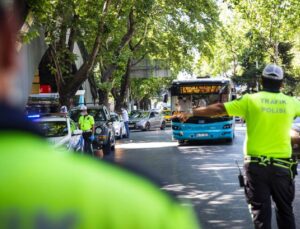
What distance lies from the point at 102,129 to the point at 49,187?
17232mm

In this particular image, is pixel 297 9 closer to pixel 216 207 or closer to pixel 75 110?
pixel 75 110

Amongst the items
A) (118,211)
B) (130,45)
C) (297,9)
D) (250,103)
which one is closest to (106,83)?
(130,45)

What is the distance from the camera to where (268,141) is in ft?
15.0

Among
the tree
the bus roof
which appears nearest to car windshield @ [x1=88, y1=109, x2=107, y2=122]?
the bus roof

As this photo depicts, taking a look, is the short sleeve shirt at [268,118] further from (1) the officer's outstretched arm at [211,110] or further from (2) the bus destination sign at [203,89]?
(2) the bus destination sign at [203,89]

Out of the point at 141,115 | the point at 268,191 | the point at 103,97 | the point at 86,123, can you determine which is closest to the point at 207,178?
the point at 86,123

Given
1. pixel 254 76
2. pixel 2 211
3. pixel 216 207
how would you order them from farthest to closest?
pixel 254 76
pixel 216 207
pixel 2 211

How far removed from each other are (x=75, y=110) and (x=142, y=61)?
72.1 ft

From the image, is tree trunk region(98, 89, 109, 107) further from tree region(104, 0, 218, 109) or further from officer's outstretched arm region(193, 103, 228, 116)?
officer's outstretched arm region(193, 103, 228, 116)

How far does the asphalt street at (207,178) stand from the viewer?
7438 millimetres

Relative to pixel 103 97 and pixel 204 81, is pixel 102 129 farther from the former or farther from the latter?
pixel 103 97

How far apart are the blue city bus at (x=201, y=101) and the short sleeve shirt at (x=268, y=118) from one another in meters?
15.4

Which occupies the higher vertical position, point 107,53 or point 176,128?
point 107,53

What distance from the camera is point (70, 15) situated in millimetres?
23156
